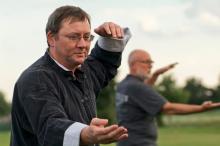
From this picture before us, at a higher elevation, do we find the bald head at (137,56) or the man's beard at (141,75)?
the bald head at (137,56)

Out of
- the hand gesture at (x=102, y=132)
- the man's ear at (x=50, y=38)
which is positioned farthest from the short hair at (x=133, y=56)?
the hand gesture at (x=102, y=132)

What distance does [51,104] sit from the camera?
3959 millimetres

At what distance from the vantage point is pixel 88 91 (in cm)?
453

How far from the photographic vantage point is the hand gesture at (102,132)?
3.38m

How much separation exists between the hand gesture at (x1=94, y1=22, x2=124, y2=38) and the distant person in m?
3.45

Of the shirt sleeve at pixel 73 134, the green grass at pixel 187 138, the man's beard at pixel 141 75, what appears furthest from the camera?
the green grass at pixel 187 138

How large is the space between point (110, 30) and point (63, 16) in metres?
0.62

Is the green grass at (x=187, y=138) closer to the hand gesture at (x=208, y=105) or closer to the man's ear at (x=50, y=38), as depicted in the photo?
the hand gesture at (x=208, y=105)

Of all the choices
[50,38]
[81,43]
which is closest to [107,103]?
[50,38]

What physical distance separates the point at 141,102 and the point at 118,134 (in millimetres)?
5058

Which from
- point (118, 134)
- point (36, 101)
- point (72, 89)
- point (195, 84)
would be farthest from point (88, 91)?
point (195, 84)

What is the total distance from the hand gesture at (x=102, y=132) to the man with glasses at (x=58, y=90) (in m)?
0.15

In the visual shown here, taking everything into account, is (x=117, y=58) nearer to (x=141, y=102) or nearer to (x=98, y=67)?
(x=98, y=67)

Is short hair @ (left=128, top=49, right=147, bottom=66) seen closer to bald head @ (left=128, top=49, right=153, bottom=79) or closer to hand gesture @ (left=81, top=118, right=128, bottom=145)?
bald head @ (left=128, top=49, right=153, bottom=79)
